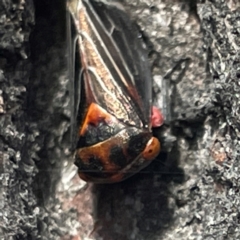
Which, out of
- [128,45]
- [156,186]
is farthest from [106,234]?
[128,45]

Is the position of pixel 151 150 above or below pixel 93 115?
below

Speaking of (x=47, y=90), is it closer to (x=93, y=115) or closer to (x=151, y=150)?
(x=93, y=115)

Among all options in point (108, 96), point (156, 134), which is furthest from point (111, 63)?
point (156, 134)

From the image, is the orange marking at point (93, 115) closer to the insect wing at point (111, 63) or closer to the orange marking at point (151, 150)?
the insect wing at point (111, 63)

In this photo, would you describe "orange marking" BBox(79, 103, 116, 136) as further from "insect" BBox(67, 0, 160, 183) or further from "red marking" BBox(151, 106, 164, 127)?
"red marking" BBox(151, 106, 164, 127)

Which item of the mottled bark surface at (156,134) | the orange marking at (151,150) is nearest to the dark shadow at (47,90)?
the mottled bark surface at (156,134)

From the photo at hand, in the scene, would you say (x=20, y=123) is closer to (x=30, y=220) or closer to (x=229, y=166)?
(x=30, y=220)
